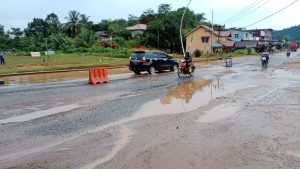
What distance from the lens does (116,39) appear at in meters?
80.9

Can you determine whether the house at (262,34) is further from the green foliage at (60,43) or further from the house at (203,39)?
the green foliage at (60,43)

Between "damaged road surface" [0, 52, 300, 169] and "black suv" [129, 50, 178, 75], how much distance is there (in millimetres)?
12389

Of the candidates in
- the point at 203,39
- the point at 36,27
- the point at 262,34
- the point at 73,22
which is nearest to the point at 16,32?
the point at 36,27

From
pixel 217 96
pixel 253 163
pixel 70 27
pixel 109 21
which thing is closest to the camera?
pixel 253 163

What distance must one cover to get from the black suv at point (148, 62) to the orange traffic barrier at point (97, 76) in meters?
5.66

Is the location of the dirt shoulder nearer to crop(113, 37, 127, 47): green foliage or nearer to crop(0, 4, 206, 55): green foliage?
crop(0, 4, 206, 55): green foliage

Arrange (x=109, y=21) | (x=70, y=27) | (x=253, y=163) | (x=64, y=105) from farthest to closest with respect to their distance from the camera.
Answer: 1. (x=109, y=21)
2. (x=70, y=27)
3. (x=64, y=105)
4. (x=253, y=163)

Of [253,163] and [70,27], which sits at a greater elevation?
[70,27]

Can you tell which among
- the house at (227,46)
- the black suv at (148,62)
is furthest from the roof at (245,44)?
the black suv at (148,62)

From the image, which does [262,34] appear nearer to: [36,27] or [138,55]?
[36,27]

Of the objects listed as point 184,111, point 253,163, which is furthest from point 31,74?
point 253,163

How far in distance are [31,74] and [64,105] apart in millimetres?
19698

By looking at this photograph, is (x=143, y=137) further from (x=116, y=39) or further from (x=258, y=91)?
(x=116, y=39)

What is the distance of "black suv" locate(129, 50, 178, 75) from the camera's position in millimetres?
27734
